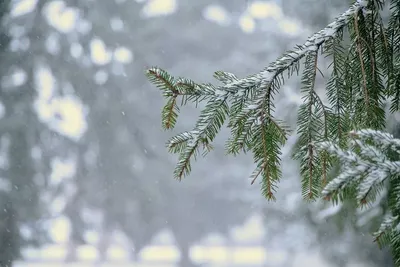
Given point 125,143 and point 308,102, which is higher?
point 125,143

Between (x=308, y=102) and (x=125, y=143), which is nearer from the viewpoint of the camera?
(x=308, y=102)

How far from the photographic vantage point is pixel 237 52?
646cm

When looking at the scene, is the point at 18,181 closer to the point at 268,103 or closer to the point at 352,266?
the point at 352,266

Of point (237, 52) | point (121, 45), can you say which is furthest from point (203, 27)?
point (121, 45)

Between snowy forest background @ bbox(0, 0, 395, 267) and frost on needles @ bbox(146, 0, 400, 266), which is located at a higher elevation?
snowy forest background @ bbox(0, 0, 395, 267)

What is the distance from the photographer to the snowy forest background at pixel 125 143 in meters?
5.77

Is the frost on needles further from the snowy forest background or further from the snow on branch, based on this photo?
the snowy forest background

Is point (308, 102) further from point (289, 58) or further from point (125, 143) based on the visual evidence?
point (125, 143)

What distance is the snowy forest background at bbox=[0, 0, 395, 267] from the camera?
577 cm

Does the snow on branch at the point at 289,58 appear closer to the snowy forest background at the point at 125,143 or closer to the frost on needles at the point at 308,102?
the frost on needles at the point at 308,102

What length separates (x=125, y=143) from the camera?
6.31m

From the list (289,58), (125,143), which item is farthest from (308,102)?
(125,143)

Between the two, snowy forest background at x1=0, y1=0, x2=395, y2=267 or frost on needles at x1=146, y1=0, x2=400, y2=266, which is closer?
frost on needles at x1=146, y1=0, x2=400, y2=266

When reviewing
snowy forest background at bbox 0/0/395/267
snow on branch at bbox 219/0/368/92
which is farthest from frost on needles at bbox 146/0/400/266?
snowy forest background at bbox 0/0/395/267
